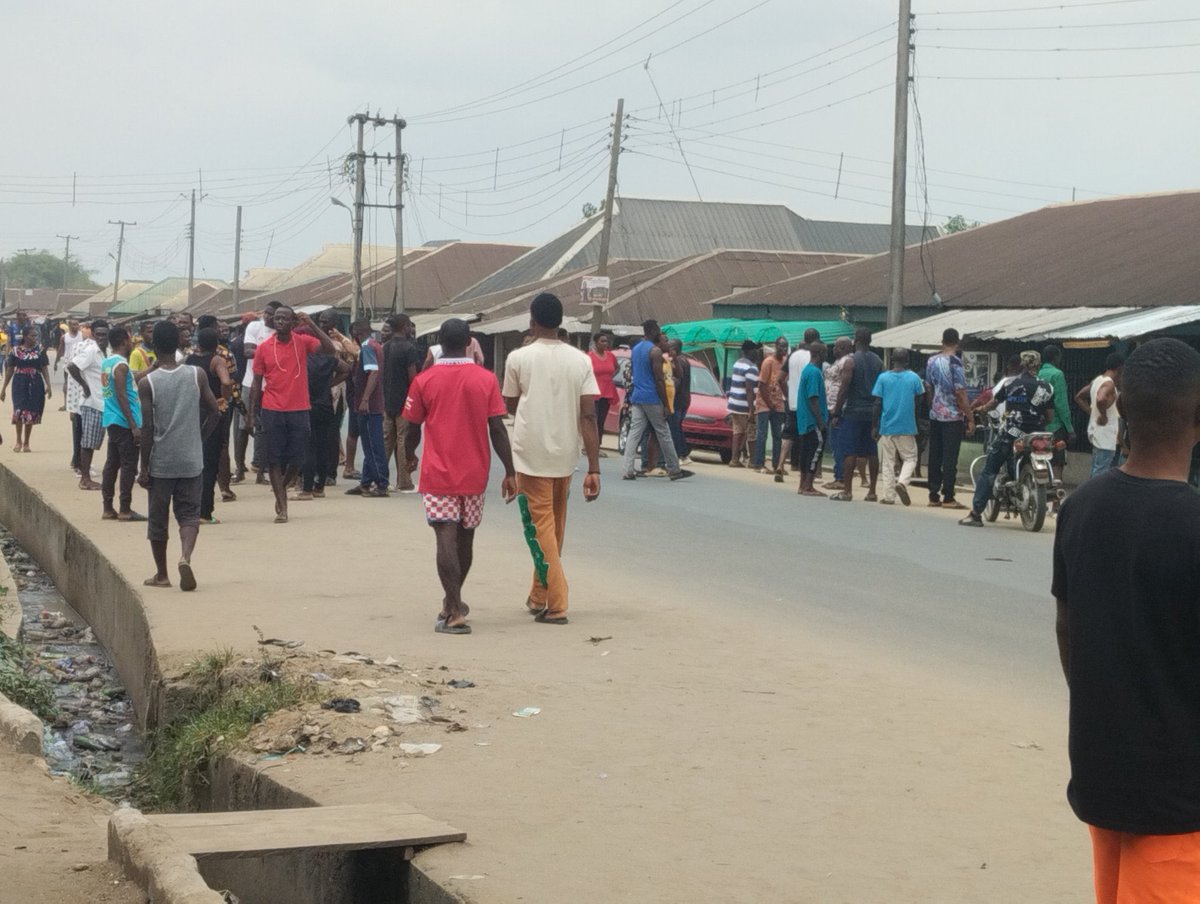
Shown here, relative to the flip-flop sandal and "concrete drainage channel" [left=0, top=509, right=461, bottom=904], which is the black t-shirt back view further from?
the flip-flop sandal

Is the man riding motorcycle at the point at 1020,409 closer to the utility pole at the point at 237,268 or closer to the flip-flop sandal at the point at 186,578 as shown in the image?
Answer: the flip-flop sandal at the point at 186,578

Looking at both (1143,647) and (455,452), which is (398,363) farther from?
(1143,647)

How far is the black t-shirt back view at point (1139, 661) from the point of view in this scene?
3.19 metres

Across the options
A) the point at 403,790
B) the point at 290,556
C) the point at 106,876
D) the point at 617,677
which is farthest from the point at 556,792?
the point at 290,556

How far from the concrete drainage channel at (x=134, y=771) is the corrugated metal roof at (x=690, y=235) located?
135 feet

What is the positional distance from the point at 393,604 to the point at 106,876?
188 inches

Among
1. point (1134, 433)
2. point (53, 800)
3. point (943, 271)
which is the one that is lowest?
point (53, 800)

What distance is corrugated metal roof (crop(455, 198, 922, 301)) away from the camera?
56688mm

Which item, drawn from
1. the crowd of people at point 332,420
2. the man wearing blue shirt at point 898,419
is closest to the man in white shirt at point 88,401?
the crowd of people at point 332,420

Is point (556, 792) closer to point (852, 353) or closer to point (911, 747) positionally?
Result: point (911, 747)

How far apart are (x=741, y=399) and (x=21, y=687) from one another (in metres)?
14.6

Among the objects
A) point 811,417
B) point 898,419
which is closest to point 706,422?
point 811,417

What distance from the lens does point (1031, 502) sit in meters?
15.6

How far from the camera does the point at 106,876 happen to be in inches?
211
